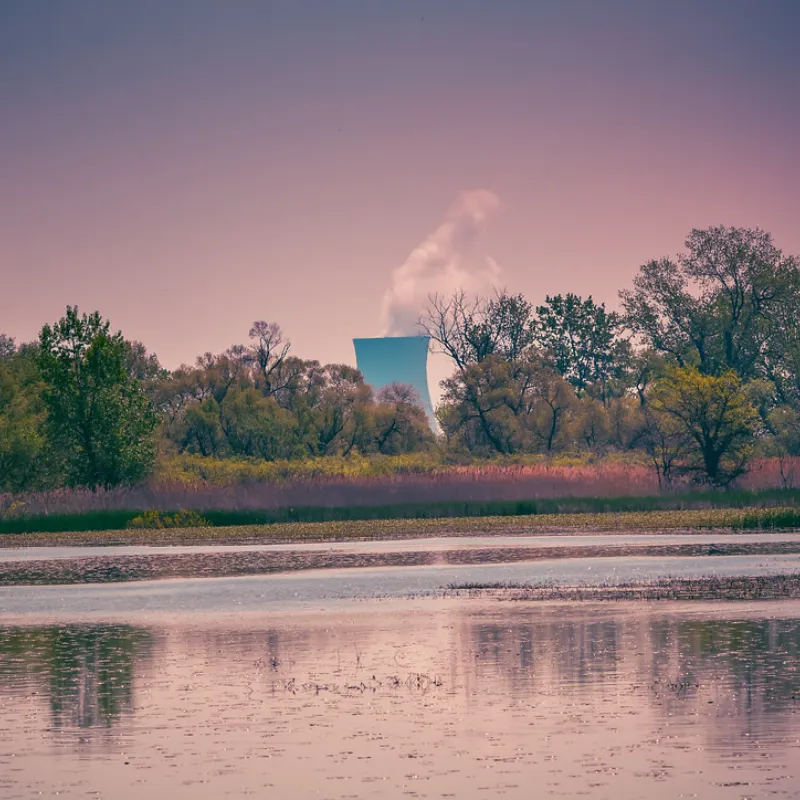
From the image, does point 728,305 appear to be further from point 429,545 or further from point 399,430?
point 429,545

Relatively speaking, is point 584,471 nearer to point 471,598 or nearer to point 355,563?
point 355,563

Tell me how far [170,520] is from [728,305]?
60.5 m

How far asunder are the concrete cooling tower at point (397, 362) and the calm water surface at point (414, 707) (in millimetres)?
105089

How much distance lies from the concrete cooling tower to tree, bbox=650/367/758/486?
189 feet

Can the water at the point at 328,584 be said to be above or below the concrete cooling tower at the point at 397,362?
below

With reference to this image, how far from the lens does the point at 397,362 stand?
5305 inches


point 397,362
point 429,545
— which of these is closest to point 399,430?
point 397,362

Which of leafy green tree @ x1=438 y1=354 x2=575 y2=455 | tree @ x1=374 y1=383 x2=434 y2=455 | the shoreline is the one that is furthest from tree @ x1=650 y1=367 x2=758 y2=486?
tree @ x1=374 y1=383 x2=434 y2=455

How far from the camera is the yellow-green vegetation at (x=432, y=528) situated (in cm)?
5297

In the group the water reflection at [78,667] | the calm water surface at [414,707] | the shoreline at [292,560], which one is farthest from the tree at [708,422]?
the water reflection at [78,667]

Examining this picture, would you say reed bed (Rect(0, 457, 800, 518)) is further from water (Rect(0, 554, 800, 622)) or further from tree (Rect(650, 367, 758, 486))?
water (Rect(0, 554, 800, 622))

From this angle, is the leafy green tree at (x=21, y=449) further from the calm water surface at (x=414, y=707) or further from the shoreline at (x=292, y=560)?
the calm water surface at (x=414, y=707)

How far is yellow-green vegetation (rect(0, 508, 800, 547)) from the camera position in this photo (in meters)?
53.0

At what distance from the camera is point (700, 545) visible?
147ft
